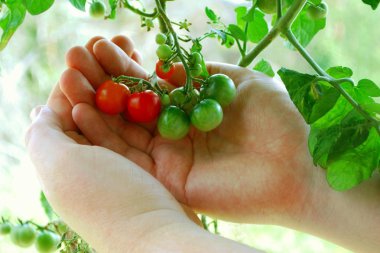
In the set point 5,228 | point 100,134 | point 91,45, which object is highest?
point 91,45

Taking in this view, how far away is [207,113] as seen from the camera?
78 cm

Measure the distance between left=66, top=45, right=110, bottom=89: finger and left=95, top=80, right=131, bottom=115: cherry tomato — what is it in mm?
58

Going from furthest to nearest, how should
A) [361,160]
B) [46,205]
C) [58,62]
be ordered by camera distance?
1. [58,62]
2. [46,205]
3. [361,160]

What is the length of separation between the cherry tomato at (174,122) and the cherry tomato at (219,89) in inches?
1.9

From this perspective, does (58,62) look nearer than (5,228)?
No

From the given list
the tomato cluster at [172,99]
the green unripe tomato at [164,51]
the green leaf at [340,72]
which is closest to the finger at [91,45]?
the tomato cluster at [172,99]

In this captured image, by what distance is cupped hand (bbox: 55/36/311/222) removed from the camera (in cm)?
83

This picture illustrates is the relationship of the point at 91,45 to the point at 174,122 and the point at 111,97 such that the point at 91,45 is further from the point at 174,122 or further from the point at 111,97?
the point at 174,122

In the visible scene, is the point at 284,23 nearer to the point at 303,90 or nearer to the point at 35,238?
the point at 303,90

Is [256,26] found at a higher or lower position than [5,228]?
higher

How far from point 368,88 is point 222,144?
0.91 ft

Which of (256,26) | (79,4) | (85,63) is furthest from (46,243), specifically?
(256,26)

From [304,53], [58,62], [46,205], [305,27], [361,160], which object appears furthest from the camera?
[58,62]

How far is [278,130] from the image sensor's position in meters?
0.84
